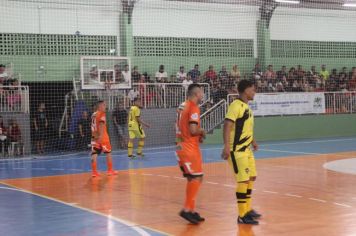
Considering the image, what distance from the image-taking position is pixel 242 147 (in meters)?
8.30

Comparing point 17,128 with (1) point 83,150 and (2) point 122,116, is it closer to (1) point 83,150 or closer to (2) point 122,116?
(1) point 83,150

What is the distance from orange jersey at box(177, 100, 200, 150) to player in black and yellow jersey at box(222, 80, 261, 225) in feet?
1.67

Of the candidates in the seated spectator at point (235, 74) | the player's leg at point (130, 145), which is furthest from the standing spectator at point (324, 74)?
the player's leg at point (130, 145)

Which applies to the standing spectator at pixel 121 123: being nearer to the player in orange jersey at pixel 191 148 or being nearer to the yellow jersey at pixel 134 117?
the yellow jersey at pixel 134 117

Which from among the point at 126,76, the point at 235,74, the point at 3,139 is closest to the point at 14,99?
the point at 3,139

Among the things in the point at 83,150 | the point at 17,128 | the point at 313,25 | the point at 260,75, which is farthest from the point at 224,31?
the point at 17,128

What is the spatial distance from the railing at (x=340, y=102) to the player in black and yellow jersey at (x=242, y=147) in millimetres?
21126

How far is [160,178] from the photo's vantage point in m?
13.9

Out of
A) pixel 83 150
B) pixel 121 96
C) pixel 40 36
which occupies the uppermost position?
pixel 40 36

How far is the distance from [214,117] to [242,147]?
690 inches

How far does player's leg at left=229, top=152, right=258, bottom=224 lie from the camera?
26.8 ft

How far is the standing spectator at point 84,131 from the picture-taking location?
23000mm

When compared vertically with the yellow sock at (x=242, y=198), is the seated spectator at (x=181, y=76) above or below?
above

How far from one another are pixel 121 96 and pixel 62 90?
10.4 feet
